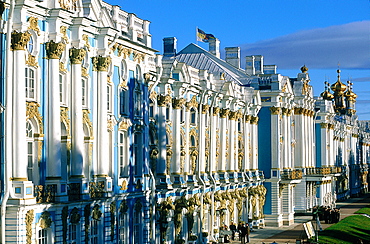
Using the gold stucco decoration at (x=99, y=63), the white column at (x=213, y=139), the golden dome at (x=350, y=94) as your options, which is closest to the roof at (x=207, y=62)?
the white column at (x=213, y=139)

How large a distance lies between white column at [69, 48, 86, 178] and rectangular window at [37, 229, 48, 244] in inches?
102

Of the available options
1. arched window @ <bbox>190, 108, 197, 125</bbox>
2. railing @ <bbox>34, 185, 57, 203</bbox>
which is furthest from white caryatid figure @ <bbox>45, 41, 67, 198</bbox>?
arched window @ <bbox>190, 108, 197, 125</bbox>

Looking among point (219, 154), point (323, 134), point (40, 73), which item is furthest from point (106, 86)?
point (323, 134)

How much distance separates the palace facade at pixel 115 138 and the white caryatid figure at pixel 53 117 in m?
0.03

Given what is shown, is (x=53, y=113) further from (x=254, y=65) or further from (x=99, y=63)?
(x=254, y=65)

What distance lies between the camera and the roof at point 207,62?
56.0 meters

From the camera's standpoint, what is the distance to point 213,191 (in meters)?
41.3

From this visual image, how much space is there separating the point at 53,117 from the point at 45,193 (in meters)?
2.21

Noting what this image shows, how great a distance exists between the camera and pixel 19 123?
839 inches

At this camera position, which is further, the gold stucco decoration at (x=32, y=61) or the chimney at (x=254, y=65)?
the chimney at (x=254, y=65)

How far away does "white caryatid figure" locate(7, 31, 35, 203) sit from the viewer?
21234 millimetres

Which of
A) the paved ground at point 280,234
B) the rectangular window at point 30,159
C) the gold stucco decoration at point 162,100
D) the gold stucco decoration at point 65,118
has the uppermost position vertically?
the gold stucco decoration at point 162,100

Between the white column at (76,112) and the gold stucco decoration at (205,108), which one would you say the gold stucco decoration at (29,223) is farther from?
the gold stucco decoration at (205,108)

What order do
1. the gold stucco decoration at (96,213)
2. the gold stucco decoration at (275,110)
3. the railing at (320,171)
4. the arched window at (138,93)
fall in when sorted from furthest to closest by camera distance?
the railing at (320,171)
the gold stucco decoration at (275,110)
the arched window at (138,93)
the gold stucco decoration at (96,213)
